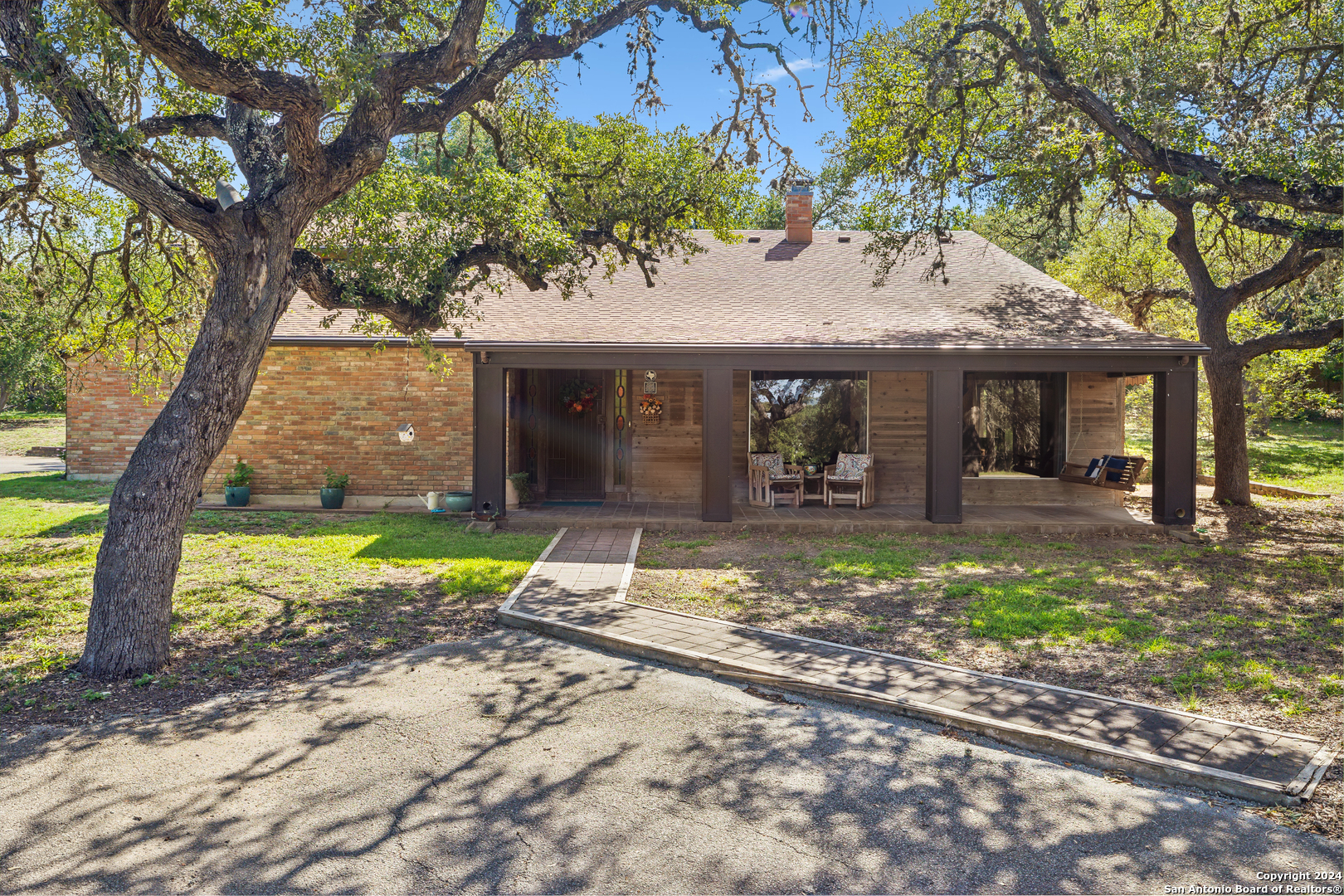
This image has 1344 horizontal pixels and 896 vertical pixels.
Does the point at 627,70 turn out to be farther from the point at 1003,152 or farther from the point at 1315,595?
the point at 1315,595

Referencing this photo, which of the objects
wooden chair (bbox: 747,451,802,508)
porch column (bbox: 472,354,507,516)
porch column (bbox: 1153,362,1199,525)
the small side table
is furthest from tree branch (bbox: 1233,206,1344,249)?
porch column (bbox: 472,354,507,516)

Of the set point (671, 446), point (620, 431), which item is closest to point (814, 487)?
point (671, 446)

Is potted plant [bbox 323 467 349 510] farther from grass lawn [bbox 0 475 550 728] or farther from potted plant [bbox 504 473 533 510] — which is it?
potted plant [bbox 504 473 533 510]

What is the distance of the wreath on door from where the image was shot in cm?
1362

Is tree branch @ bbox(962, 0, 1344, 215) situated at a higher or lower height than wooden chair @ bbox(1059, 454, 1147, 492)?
higher

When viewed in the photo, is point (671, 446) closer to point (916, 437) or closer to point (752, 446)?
point (752, 446)

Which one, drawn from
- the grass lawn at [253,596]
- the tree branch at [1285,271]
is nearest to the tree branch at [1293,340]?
the tree branch at [1285,271]

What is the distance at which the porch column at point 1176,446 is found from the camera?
11305 millimetres

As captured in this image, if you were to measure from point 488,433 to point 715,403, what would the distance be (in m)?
3.22

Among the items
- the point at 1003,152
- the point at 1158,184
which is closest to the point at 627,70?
the point at 1003,152

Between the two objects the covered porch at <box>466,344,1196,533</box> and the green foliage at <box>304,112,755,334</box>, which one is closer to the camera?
the green foliage at <box>304,112,755,334</box>

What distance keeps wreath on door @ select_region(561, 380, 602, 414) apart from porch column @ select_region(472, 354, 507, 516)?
243cm

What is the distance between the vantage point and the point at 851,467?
12672 millimetres

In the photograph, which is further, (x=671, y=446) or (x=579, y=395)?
(x=671, y=446)
